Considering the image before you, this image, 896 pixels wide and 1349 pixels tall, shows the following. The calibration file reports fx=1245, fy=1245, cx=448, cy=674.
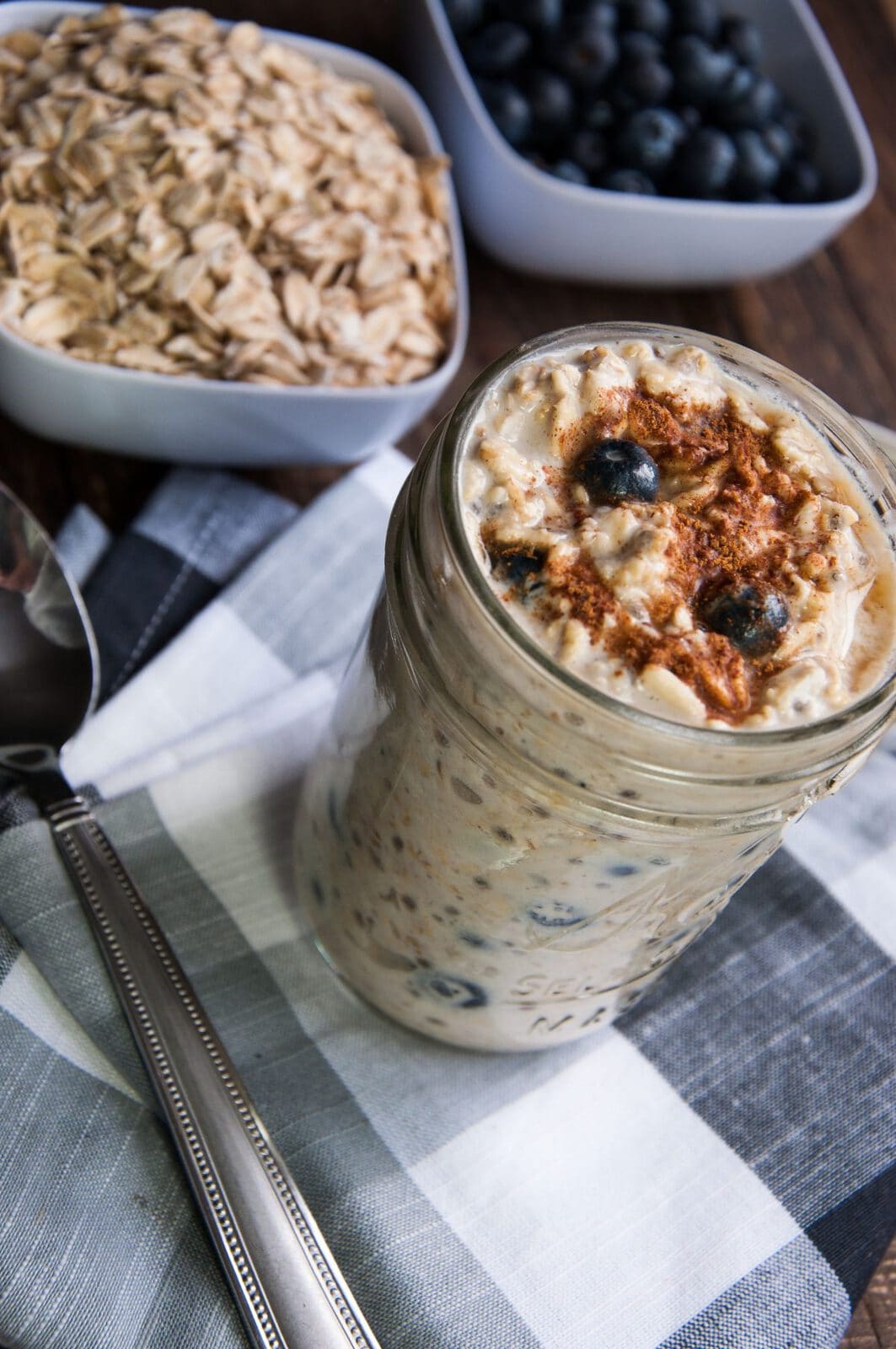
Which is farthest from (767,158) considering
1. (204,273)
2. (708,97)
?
(204,273)

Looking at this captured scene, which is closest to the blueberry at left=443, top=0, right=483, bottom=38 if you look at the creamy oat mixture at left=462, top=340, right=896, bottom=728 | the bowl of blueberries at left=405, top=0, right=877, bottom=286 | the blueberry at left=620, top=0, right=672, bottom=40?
the bowl of blueberries at left=405, top=0, right=877, bottom=286

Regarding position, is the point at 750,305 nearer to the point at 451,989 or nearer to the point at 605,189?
the point at 605,189

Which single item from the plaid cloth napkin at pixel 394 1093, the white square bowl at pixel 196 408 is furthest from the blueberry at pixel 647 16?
the plaid cloth napkin at pixel 394 1093

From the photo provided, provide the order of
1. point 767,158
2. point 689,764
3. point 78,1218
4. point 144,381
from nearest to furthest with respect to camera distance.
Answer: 1. point 689,764
2. point 78,1218
3. point 144,381
4. point 767,158

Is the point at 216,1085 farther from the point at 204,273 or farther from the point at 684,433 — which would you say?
the point at 204,273

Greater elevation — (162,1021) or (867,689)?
(867,689)

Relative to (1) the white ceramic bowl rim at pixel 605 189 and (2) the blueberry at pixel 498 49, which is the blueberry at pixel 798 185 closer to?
(1) the white ceramic bowl rim at pixel 605 189

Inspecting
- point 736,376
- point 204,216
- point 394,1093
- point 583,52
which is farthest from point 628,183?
point 394,1093

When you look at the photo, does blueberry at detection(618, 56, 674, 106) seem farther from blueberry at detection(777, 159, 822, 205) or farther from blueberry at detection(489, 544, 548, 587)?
blueberry at detection(489, 544, 548, 587)
